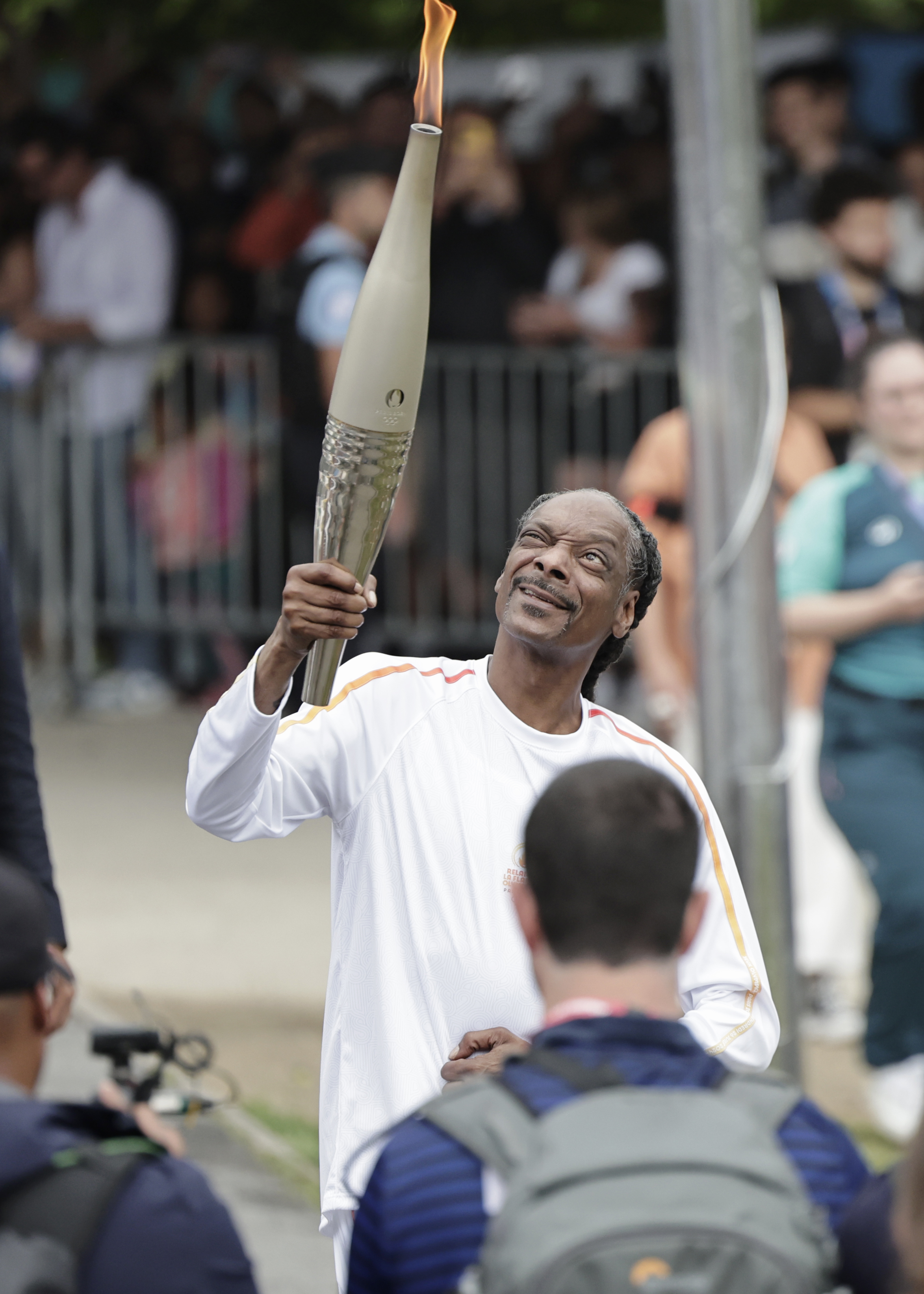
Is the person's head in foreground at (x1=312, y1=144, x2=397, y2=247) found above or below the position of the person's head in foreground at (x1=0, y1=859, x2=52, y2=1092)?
above

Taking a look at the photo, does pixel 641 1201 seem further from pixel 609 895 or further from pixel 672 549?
→ pixel 672 549

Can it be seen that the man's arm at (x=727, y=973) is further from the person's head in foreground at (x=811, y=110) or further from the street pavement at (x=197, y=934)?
the person's head in foreground at (x=811, y=110)

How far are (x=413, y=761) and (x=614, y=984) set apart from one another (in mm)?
1081

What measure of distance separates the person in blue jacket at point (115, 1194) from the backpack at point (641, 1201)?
0.92 ft

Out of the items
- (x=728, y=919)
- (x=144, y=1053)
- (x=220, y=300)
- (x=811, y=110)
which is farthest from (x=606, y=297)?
(x=144, y=1053)

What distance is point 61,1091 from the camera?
A: 6.13 metres

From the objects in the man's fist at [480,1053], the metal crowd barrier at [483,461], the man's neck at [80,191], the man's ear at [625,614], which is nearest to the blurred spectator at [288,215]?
the man's neck at [80,191]

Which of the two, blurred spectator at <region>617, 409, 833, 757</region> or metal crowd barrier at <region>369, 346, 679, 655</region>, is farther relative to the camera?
metal crowd barrier at <region>369, 346, 679, 655</region>

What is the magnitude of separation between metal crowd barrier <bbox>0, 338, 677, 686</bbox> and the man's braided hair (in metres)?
6.29

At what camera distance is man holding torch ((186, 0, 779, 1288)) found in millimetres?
3104

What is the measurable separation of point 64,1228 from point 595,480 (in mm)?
8090

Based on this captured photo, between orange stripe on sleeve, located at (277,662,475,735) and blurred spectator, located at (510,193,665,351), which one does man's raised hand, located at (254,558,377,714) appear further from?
blurred spectator, located at (510,193,665,351)

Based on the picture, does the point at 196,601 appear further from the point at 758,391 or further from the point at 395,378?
the point at 395,378

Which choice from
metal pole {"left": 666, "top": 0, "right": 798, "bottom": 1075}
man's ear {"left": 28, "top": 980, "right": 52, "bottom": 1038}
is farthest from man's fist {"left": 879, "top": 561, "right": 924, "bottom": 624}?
man's ear {"left": 28, "top": 980, "right": 52, "bottom": 1038}
